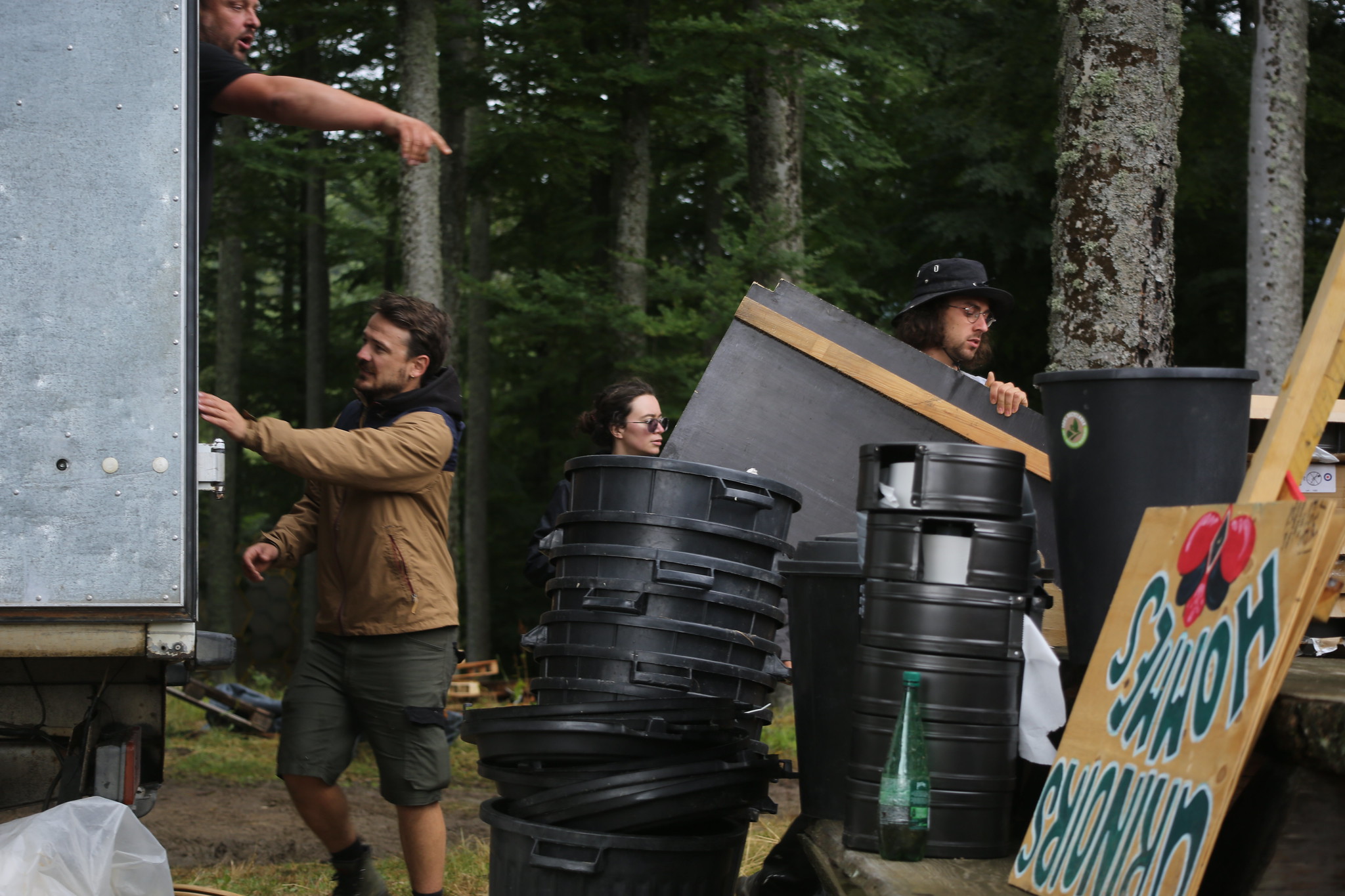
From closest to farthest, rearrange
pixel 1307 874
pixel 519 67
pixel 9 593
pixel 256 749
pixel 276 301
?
pixel 1307 874, pixel 9 593, pixel 256 749, pixel 519 67, pixel 276 301

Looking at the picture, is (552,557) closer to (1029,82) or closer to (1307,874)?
(1307,874)

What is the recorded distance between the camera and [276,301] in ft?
72.4

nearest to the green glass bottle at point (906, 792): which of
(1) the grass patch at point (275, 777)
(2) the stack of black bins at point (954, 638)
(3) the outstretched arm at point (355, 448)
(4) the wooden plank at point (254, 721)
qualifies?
(2) the stack of black bins at point (954, 638)

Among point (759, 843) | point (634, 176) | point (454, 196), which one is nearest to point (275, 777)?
point (759, 843)

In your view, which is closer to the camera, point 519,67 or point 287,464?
point 287,464

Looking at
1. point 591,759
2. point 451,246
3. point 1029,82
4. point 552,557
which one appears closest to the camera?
point 591,759

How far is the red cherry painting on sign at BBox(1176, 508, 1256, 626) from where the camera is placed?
2.07 metres

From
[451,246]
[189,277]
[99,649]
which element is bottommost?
[99,649]

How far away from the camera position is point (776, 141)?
12109 mm

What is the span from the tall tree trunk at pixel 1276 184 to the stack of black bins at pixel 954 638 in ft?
24.4

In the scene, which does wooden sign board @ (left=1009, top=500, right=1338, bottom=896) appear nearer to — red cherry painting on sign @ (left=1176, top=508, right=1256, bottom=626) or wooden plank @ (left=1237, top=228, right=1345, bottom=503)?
red cherry painting on sign @ (left=1176, top=508, right=1256, bottom=626)

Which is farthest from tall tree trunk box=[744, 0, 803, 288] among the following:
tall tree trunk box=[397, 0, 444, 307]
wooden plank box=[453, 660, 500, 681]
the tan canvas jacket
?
the tan canvas jacket

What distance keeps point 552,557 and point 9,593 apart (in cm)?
133

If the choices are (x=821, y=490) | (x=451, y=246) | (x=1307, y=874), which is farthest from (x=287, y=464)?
(x=451, y=246)
